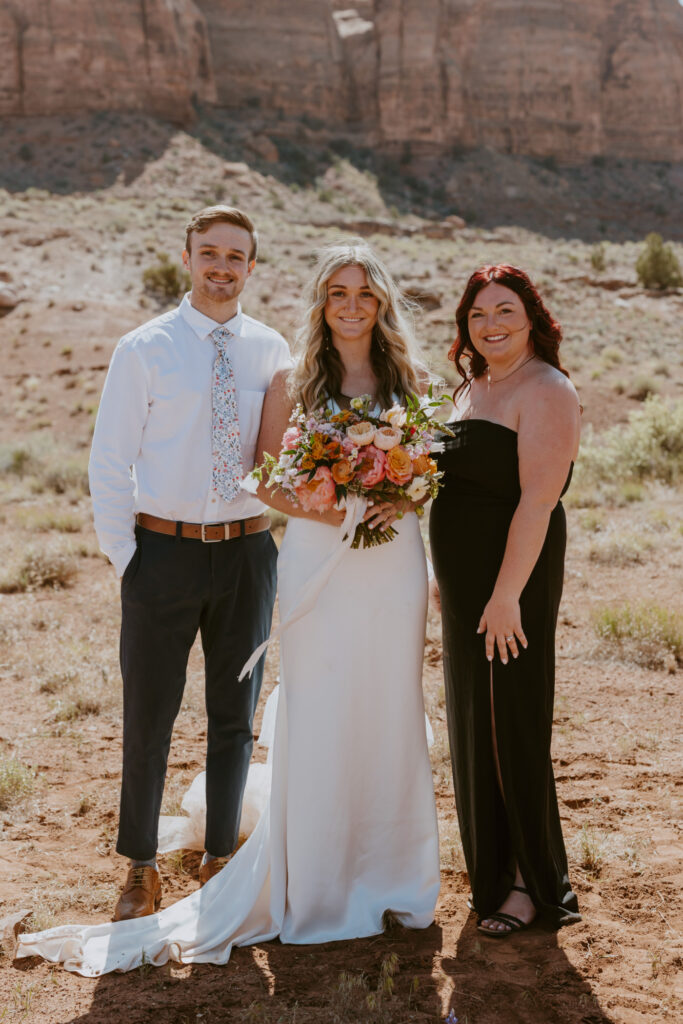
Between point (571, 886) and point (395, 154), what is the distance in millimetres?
56812

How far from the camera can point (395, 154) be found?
55344 mm

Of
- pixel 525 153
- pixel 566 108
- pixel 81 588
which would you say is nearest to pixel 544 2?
pixel 566 108

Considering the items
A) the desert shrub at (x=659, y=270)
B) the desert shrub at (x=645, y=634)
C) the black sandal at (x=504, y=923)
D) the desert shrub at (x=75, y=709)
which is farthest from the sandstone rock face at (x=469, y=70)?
the black sandal at (x=504, y=923)

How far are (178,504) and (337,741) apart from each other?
1144 millimetres

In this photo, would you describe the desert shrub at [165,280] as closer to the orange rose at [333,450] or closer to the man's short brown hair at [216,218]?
the man's short brown hair at [216,218]

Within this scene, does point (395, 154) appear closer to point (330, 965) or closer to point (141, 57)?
point (141, 57)

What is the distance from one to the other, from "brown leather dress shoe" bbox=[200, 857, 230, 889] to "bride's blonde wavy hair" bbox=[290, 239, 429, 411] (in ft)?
6.77

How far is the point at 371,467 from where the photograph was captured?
10.6ft

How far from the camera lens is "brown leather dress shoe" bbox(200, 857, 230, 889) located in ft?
12.9

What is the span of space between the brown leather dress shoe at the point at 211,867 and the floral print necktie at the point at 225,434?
5.38 ft

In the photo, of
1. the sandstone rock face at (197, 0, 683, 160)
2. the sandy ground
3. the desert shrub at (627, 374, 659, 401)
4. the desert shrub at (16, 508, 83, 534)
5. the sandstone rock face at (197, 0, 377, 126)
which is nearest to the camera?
the sandy ground

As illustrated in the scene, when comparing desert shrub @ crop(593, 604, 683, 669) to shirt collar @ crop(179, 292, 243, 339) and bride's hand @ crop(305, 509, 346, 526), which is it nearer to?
bride's hand @ crop(305, 509, 346, 526)

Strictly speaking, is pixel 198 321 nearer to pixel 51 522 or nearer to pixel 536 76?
pixel 51 522

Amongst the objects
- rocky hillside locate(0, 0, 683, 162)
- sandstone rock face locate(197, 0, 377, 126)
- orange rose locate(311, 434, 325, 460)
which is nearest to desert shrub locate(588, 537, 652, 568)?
orange rose locate(311, 434, 325, 460)
